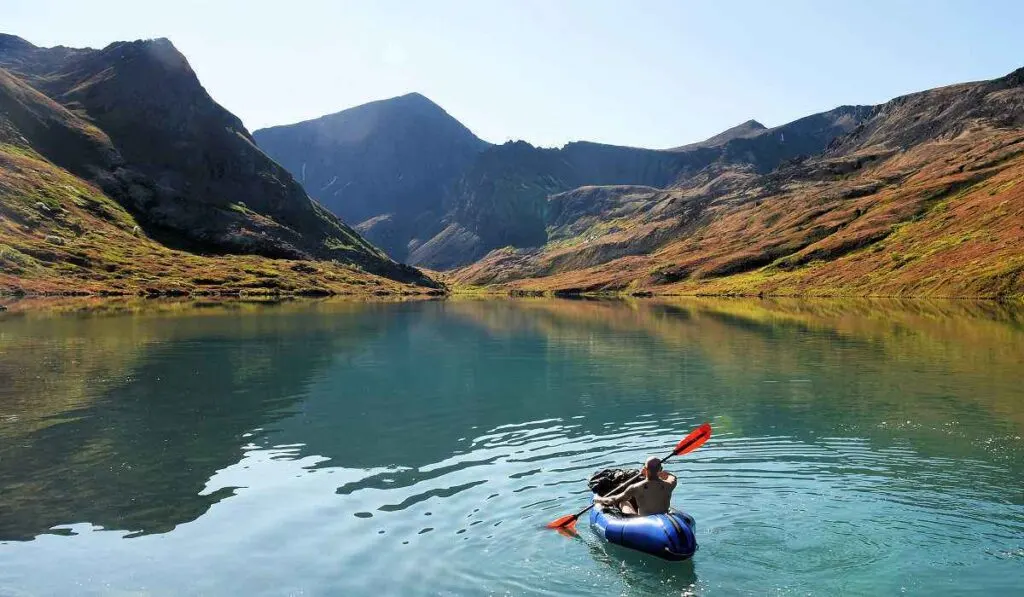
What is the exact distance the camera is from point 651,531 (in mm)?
20312

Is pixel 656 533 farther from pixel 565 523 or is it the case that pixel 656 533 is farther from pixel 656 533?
pixel 565 523

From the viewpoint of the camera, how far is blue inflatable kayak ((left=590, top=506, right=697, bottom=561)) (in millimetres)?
19797

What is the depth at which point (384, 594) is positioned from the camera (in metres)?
18.3

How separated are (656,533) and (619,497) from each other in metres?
2.30

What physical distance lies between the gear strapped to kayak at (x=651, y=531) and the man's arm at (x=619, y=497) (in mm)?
191

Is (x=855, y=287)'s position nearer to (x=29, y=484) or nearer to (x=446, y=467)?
(x=446, y=467)

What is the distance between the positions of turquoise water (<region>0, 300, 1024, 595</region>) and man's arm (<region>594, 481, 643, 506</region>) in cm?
120

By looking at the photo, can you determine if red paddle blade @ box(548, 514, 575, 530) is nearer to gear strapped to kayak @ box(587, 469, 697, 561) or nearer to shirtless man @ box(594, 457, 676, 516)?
gear strapped to kayak @ box(587, 469, 697, 561)

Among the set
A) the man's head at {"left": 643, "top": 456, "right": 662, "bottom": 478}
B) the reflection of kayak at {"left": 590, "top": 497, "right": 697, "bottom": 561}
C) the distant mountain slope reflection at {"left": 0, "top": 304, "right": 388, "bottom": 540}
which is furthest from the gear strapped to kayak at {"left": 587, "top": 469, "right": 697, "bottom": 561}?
the distant mountain slope reflection at {"left": 0, "top": 304, "right": 388, "bottom": 540}

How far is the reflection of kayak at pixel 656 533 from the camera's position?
1980 centimetres

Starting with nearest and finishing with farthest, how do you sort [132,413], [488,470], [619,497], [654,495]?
[654,495]
[619,497]
[488,470]
[132,413]

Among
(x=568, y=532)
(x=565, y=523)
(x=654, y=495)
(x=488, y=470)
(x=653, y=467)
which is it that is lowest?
(x=488, y=470)

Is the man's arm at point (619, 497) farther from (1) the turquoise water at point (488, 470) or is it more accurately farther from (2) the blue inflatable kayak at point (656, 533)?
(1) the turquoise water at point (488, 470)

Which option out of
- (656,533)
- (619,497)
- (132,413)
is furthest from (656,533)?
(132,413)
